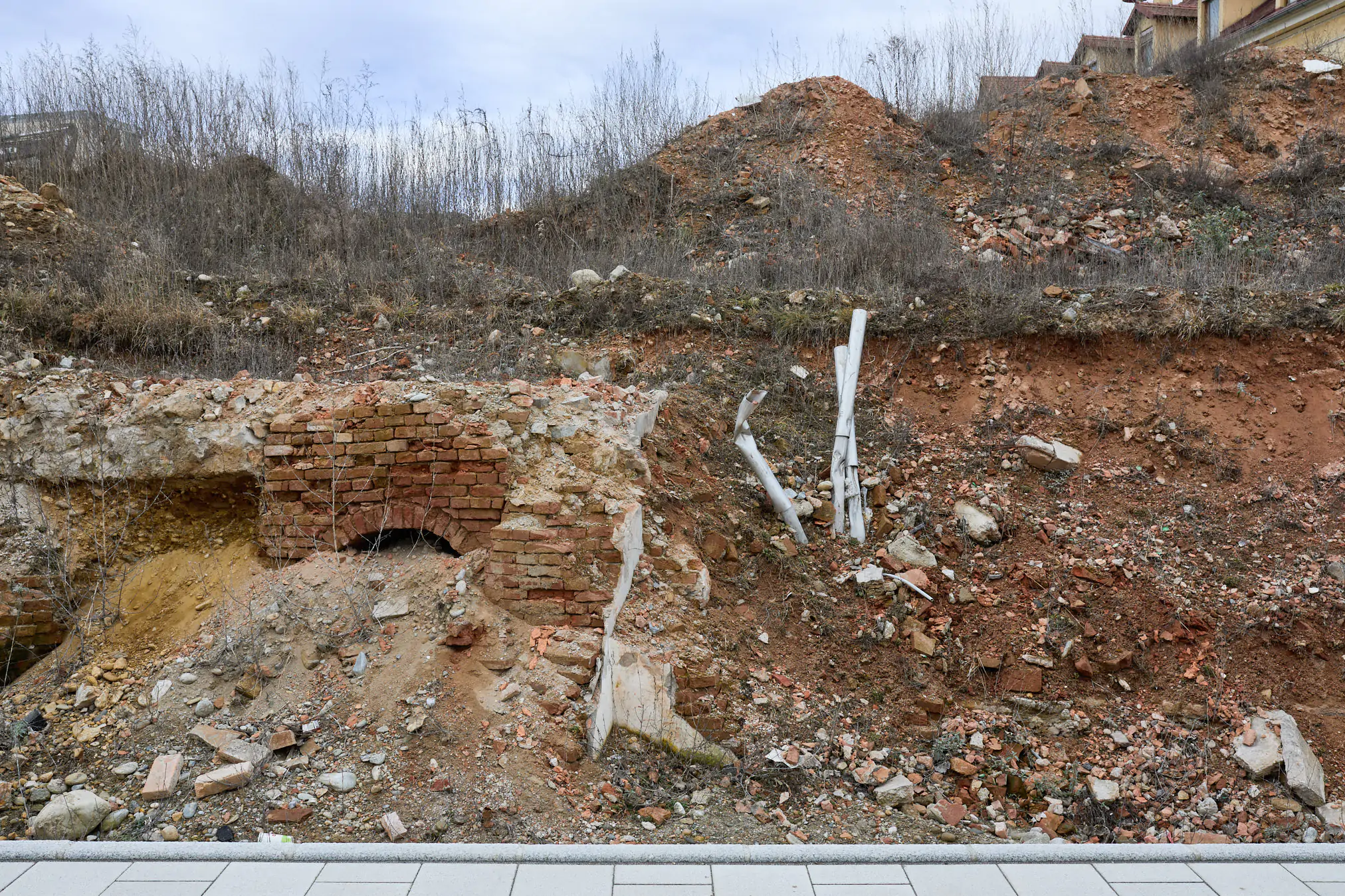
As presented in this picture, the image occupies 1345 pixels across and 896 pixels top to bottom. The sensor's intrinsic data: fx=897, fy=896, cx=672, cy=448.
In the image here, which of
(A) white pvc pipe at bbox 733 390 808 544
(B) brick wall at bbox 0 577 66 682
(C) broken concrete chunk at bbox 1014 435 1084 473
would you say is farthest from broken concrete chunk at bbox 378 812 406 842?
(C) broken concrete chunk at bbox 1014 435 1084 473

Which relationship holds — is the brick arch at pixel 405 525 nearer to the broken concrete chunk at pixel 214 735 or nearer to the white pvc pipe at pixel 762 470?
the broken concrete chunk at pixel 214 735

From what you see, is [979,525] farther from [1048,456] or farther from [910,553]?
[1048,456]

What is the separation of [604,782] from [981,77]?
11695 mm

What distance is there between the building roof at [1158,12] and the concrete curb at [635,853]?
16130 millimetres

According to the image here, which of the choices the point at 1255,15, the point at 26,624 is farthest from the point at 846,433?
the point at 1255,15

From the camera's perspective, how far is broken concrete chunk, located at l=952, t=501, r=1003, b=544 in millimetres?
5859

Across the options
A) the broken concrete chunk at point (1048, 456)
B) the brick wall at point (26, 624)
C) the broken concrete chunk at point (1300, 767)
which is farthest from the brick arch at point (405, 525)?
the broken concrete chunk at point (1300, 767)

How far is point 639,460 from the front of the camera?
16.5ft

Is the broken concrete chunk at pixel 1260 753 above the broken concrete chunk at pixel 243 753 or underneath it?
underneath

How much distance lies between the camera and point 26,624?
197 inches

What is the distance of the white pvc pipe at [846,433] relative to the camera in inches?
237

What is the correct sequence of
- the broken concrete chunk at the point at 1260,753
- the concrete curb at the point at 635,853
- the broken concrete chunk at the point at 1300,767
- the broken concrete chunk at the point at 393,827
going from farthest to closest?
the broken concrete chunk at the point at 1260,753, the broken concrete chunk at the point at 1300,767, the broken concrete chunk at the point at 393,827, the concrete curb at the point at 635,853

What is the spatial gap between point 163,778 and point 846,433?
4.42 m

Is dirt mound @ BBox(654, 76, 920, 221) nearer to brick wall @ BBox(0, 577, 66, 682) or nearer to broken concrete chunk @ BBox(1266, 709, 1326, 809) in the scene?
broken concrete chunk @ BBox(1266, 709, 1326, 809)
